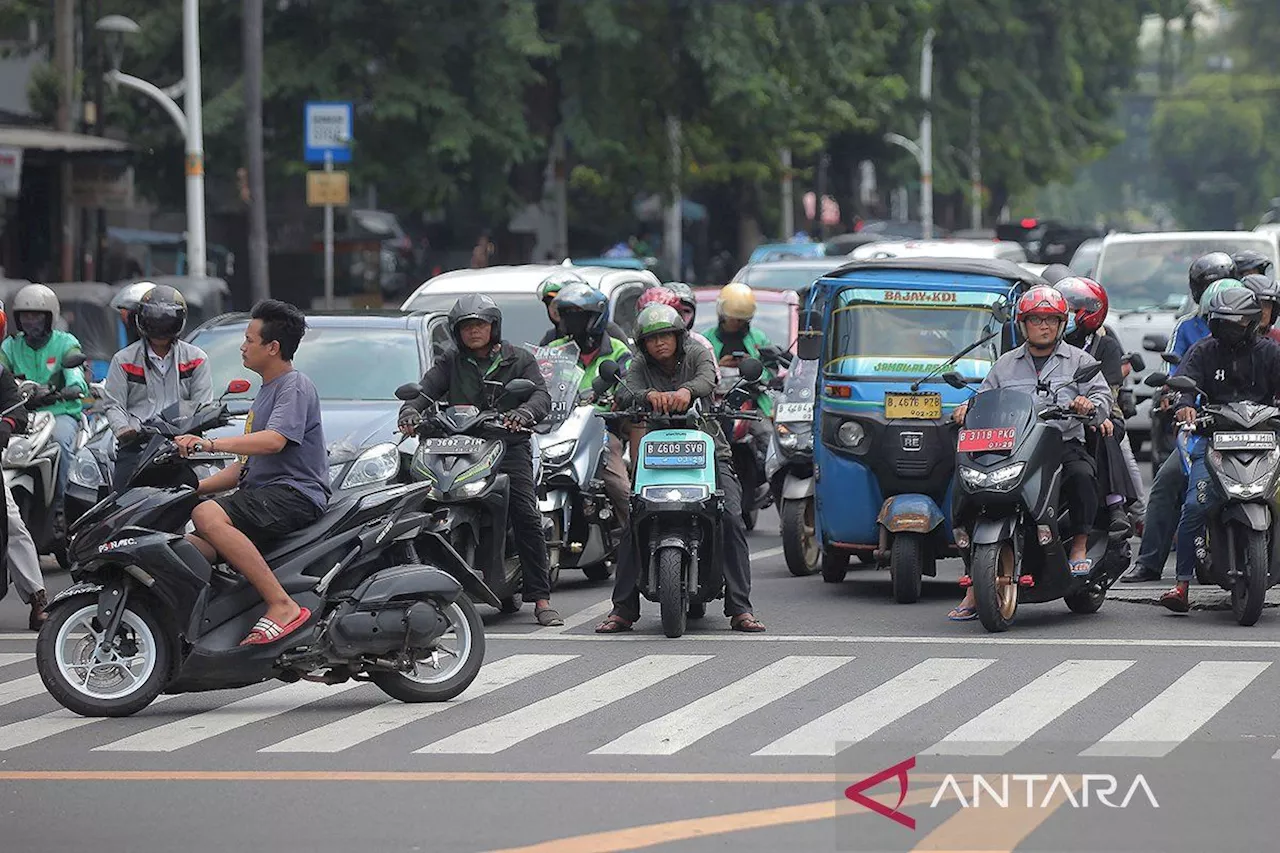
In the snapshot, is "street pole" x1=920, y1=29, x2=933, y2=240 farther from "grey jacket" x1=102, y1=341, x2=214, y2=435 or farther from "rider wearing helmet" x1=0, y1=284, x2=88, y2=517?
"grey jacket" x1=102, y1=341, x2=214, y2=435

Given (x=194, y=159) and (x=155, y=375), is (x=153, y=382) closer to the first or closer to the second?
(x=155, y=375)

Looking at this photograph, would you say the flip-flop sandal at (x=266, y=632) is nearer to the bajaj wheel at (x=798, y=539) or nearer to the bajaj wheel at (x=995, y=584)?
the bajaj wheel at (x=995, y=584)

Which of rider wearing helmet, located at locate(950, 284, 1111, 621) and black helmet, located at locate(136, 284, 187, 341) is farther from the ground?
black helmet, located at locate(136, 284, 187, 341)

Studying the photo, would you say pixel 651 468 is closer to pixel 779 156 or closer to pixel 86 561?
pixel 86 561

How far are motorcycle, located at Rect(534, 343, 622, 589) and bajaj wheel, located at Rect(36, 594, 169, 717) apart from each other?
4.13 m

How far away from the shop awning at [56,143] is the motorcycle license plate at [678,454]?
19.4m

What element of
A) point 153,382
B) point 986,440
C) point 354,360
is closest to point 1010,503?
point 986,440

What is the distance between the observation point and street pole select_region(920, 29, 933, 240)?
198 feet

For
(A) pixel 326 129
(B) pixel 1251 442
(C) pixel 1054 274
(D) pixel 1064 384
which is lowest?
(B) pixel 1251 442

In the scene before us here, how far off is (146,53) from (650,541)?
2513cm

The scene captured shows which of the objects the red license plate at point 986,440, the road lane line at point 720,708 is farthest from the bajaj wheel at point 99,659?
the red license plate at point 986,440

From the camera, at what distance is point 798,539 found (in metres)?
15.0

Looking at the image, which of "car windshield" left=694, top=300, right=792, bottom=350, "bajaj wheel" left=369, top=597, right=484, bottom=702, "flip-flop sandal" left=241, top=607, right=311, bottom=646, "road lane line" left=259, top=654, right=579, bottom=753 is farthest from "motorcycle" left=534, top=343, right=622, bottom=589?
"car windshield" left=694, top=300, right=792, bottom=350

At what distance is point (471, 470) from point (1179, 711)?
411 cm
